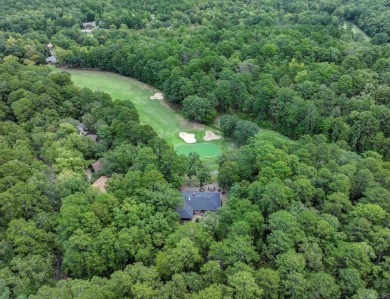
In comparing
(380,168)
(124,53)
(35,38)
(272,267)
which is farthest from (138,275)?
(35,38)

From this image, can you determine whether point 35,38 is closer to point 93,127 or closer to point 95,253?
point 93,127

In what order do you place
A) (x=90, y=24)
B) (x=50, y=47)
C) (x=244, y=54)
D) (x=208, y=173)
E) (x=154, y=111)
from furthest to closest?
(x=90, y=24) < (x=50, y=47) < (x=244, y=54) < (x=154, y=111) < (x=208, y=173)

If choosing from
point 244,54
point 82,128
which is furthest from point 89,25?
point 82,128

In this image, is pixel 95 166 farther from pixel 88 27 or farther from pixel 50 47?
pixel 88 27

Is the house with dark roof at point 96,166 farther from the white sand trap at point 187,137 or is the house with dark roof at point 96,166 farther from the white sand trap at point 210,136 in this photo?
the white sand trap at point 210,136

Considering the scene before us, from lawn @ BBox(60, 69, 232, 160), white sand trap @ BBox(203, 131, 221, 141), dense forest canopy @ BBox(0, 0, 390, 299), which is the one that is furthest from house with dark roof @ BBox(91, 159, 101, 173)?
white sand trap @ BBox(203, 131, 221, 141)

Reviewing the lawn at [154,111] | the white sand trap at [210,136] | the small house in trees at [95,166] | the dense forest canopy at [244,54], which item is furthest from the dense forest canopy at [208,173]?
the white sand trap at [210,136]

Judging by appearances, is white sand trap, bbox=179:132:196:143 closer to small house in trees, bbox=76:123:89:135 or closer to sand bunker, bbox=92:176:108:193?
small house in trees, bbox=76:123:89:135

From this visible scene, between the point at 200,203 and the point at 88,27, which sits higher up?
the point at 88,27
